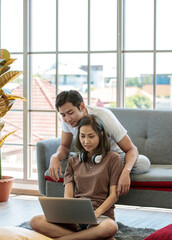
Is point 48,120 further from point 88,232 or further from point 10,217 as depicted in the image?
point 88,232

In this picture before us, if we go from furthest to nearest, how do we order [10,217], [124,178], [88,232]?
[10,217], [124,178], [88,232]

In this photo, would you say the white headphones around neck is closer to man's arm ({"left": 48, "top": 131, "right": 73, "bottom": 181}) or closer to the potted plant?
man's arm ({"left": 48, "top": 131, "right": 73, "bottom": 181})

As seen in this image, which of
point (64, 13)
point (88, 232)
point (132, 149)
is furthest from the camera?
point (64, 13)

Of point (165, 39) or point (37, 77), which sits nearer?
point (165, 39)

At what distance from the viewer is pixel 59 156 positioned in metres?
3.29

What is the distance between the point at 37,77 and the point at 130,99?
3.27ft

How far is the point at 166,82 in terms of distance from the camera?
4152mm

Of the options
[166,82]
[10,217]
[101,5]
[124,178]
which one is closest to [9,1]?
[101,5]

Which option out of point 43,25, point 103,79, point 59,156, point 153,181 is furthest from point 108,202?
point 43,25

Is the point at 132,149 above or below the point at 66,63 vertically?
below

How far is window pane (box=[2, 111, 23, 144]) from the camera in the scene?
4702mm

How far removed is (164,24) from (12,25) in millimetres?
1563

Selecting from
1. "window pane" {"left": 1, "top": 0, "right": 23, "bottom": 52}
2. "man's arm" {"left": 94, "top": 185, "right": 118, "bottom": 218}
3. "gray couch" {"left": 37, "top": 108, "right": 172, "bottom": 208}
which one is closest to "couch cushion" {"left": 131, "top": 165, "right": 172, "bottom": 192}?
"gray couch" {"left": 37, "top": 108, "right": 172, "bottom": 208}

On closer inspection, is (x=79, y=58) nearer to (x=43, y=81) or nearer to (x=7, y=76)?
(x=43, y=81)
